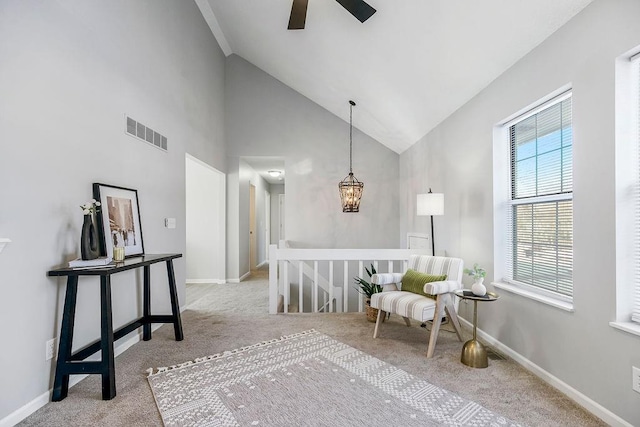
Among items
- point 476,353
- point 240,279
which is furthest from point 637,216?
point 240,279

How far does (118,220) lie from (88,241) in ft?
1.89

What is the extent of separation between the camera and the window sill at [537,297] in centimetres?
204

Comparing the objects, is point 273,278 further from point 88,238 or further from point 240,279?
point 240,279

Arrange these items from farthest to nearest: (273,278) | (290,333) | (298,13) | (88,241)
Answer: (273,278) < (290,333) < (298,13) < (88,241)

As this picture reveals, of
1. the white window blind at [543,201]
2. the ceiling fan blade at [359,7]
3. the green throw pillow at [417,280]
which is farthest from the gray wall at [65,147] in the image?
the white window blind at [543,201]

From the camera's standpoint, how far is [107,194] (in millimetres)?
2584

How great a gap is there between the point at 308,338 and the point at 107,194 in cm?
210

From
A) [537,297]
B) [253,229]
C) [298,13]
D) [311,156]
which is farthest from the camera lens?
[253,229]

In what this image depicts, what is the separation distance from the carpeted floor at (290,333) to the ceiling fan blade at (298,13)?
2.89 meters

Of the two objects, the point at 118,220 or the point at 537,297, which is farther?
the point at 118,220

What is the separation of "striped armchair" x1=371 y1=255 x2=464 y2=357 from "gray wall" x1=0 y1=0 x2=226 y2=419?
2.35 meters

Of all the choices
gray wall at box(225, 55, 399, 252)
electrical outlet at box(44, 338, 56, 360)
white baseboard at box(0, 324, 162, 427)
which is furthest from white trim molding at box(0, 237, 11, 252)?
gray wall at box(225, 55, 399, 252)

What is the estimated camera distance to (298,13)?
2.79 meters

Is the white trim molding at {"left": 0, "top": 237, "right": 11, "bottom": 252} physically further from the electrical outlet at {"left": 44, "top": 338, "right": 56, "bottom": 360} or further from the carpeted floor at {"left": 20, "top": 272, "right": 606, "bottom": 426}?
the carpeted floor at {"left": 20, "top": 272, "right": 606, "bottom": 426}
